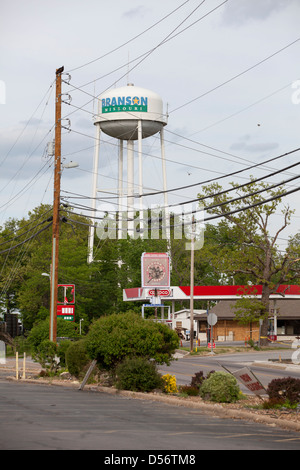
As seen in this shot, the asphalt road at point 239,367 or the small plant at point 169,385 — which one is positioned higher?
the small plant at point 169,385

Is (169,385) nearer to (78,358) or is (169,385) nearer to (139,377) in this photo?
(139,377)

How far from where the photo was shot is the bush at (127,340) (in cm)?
2212

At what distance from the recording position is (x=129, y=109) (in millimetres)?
68375

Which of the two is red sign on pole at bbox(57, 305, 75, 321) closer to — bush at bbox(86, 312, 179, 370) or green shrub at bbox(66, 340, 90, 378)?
green shrub at bbox(66, 340, 90, 378)

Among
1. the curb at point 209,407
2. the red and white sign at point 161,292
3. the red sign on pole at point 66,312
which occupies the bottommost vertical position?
the curb at point 209,407

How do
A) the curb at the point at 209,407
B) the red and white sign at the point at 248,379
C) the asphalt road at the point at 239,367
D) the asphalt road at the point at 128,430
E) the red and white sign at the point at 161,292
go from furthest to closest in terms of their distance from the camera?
1. the red and white sign at the point at 161,292
2. the asphalt road at the point at 239,367
3. the red and white sign at the point at 248,379
4. the curb at the point at 209,407
5. the asphalt road at the point at 128,430

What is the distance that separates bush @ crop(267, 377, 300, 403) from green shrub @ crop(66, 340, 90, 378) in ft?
34.8

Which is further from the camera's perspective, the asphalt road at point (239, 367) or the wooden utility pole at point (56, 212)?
the wooden utility pole at point (56, 212)

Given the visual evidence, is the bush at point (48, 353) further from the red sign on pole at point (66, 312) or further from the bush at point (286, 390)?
the bush at point (286, 390)

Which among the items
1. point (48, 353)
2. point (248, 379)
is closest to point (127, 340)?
point (248, 379)

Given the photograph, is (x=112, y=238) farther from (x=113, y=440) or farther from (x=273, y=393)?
(x=113, y=440)

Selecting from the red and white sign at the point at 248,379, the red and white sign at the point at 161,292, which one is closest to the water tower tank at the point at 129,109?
the red and white sign at the point at 161,292

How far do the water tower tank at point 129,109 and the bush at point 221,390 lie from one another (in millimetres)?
51770
